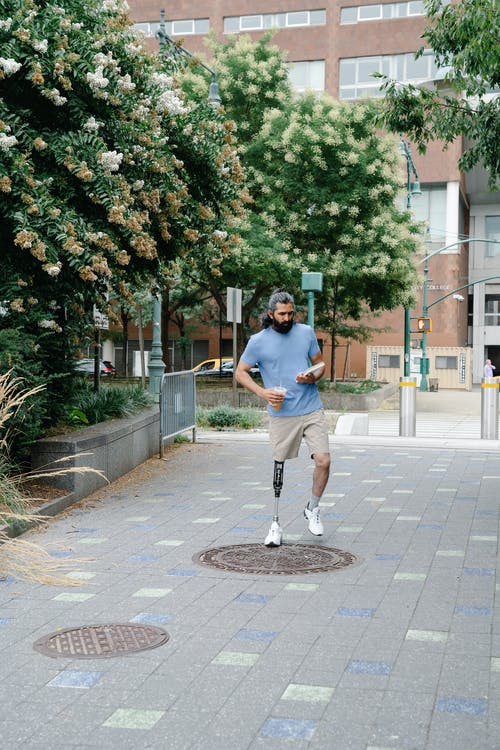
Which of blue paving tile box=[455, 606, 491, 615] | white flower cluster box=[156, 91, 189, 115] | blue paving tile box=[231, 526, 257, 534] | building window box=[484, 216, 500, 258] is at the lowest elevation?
blue paving tile box=[231, 526, 257, 534]

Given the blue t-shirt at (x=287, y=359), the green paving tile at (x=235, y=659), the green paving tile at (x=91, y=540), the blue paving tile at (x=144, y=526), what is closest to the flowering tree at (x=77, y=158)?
the blue paving tile at (x=144, y=526)

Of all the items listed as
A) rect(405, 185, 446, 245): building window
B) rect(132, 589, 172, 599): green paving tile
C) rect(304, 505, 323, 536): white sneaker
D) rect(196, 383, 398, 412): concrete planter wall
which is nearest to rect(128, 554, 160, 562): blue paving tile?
rect(132, 589, 172, 599): green paving tile

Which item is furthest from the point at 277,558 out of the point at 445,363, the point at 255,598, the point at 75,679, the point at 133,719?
the point at 445,363

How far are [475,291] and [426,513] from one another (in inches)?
2153

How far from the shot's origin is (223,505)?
9.04 meters

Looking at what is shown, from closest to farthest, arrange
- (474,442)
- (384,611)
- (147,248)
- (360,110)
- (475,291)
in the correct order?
1. (384,611)
2. (147,248)
3. (474,442)
4. (360,110)
5. (475,291)

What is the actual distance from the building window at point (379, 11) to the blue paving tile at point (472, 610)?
5044 centimetres

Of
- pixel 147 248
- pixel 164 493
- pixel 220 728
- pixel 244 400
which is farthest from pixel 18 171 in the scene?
pixel 244 400

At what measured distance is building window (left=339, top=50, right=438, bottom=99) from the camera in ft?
168

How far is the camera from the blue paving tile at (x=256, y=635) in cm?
484

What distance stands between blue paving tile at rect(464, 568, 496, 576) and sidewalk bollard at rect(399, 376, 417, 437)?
1095 centimetres

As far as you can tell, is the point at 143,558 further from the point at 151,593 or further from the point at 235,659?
the point at 235,659

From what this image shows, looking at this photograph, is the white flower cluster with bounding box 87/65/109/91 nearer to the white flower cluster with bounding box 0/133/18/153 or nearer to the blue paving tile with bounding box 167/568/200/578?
the white flower cluster with bounding box 0/133/18/153

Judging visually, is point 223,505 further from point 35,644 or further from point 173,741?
point 173,741
